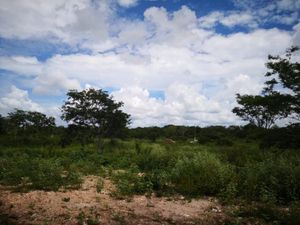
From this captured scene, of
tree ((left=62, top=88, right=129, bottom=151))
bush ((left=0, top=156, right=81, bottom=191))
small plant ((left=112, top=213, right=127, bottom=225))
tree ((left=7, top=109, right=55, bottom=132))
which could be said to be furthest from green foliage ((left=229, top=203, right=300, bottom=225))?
tree ((left=7, top=109, right=55, bottom=132))

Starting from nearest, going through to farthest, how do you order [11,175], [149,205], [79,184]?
[149,205] → [79,184] → [11,175]

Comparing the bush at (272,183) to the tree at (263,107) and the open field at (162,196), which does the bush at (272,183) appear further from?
the tree at (263,107)

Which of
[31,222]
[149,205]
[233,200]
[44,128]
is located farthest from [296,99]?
[44,128]

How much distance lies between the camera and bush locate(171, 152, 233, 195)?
9016mm

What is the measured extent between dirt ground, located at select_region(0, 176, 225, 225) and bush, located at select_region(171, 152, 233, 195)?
59cm

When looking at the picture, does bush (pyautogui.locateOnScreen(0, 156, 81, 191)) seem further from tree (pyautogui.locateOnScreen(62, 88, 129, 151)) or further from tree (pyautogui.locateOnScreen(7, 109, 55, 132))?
tree (pyautogui.locateOnScreen(7, 109, 55, 132))

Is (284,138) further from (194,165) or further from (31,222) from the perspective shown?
(31,222)

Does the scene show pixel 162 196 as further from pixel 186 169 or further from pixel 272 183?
pixel 272 183

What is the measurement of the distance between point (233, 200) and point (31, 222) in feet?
16.0

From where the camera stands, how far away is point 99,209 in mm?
6980

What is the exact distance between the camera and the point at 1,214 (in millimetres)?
6320

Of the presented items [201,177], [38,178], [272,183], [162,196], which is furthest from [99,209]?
[272,183]

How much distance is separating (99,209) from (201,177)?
3742mm

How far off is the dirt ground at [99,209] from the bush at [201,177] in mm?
588
